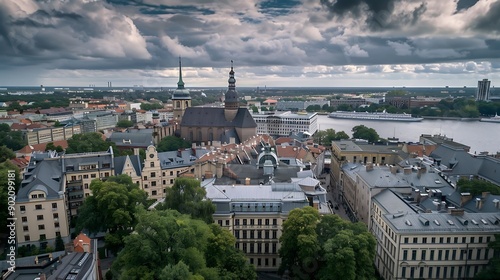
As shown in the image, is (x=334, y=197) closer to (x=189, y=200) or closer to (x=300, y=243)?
(x=300, y=243)

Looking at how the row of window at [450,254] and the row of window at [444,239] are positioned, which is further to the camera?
the row of window at [450,254]

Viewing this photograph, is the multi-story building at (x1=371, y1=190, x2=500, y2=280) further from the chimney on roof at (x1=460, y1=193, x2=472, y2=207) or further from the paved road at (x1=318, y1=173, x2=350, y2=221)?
the paved road at (x1=318, y1=173, x2=350, y2=221)

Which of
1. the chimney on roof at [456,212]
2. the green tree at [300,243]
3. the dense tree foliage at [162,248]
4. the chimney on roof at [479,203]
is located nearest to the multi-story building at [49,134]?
the dense tree foliage at [162,248]

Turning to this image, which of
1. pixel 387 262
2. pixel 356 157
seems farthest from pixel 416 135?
pixel 387 262

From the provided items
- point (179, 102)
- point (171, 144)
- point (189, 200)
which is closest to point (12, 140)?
point (171, 144)

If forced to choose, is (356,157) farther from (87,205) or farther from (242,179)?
(87,205)

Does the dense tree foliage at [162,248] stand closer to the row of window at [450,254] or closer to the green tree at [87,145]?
the row of window at [450,254]
